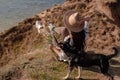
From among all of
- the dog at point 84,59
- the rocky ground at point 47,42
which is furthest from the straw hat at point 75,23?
the rocky ground at point 47,42

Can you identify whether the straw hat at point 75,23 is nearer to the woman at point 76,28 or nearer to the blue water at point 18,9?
the woman at point 76,28

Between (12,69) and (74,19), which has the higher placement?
(74,19)

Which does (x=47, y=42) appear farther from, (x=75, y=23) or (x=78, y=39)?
(x=75, y=23)

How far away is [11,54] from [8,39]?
804 millimetres

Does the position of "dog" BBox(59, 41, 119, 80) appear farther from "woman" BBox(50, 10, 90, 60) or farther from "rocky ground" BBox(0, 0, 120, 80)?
"rocky ground" BBox(0, 0, 120, 80)

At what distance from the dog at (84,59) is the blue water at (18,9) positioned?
701cm

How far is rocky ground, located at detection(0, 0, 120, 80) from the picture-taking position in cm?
938

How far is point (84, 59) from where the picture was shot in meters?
8.62

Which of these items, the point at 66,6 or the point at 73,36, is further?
the point at 66,6

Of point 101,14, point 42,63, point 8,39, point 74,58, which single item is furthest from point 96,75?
point 8,39

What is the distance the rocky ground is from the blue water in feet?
11.0

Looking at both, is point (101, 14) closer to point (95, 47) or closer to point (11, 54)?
point (95, 47)

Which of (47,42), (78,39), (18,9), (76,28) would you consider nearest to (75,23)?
(76,28)

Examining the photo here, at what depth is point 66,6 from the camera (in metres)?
12.8
